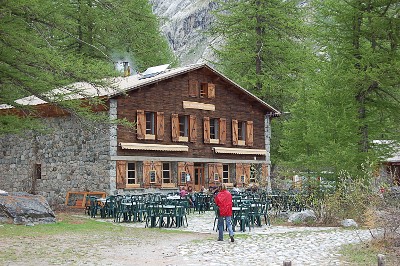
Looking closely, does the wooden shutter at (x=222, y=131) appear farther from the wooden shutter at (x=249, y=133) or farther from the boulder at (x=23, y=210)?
the boulder at (x=23, y=210)

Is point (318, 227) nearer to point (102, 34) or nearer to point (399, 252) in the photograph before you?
point (399, 252)

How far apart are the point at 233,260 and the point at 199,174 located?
1869 cm

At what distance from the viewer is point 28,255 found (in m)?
11.6

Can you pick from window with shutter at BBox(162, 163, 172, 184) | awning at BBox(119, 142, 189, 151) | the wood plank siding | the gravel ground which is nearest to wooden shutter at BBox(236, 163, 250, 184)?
the wood plank siding

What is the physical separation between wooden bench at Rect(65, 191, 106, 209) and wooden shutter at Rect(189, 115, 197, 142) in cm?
612

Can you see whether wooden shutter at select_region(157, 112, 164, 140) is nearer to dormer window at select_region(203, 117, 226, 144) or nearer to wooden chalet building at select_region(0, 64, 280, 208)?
wooden chalet building at select_region(0, 64, 280, 208)

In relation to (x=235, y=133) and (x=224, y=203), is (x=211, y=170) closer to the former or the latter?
(x=235, y=133)

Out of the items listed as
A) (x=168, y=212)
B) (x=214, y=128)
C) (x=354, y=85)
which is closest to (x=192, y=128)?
(x=214, y=128)

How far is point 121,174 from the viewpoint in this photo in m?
25.3

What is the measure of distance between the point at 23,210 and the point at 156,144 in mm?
10183

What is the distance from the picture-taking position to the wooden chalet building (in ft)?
84.2

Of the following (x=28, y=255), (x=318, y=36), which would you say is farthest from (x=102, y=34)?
(x=28, y=255)

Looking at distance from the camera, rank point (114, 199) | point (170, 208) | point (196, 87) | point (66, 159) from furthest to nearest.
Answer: point (196, 87) < point (66, 159) < point (114, 199) < point (170, 208)

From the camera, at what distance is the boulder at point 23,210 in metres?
17.5
